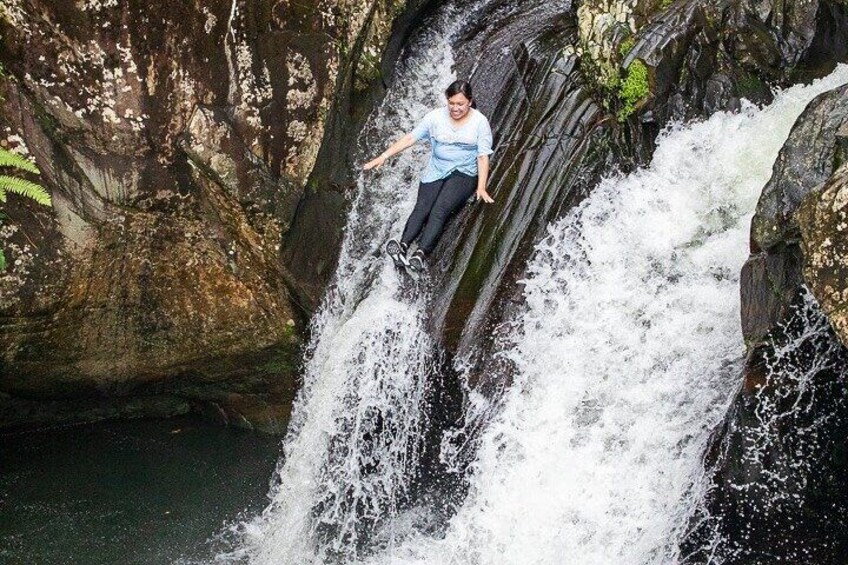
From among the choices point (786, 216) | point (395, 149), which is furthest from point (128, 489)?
point (786, 216)

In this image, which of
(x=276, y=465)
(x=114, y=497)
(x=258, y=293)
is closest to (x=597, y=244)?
(x=258, y=293)

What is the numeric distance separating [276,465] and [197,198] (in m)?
2.61

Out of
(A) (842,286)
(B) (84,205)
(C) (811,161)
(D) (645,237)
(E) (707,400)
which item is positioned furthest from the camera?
(B) (84,205)

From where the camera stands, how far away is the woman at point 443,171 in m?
7.25

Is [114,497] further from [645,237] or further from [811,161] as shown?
[811,161]

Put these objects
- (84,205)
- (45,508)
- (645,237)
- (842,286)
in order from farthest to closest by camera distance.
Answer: (45,508) < (84,205) < (645,237) < (842,286)

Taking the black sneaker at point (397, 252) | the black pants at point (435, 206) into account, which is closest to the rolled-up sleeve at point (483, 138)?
the black pants at point (435, 206)

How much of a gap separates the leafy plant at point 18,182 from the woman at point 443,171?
2521 mm

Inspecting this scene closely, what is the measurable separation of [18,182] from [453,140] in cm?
335

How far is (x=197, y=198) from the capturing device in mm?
7840

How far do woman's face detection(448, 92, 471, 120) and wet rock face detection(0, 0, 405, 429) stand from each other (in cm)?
126

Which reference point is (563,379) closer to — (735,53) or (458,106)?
(458,106)

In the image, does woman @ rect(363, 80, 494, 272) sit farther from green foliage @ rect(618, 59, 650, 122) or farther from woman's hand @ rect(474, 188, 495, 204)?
green foliage @ rect(618, 59, 650, 122)

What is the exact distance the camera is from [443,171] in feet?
24.5
